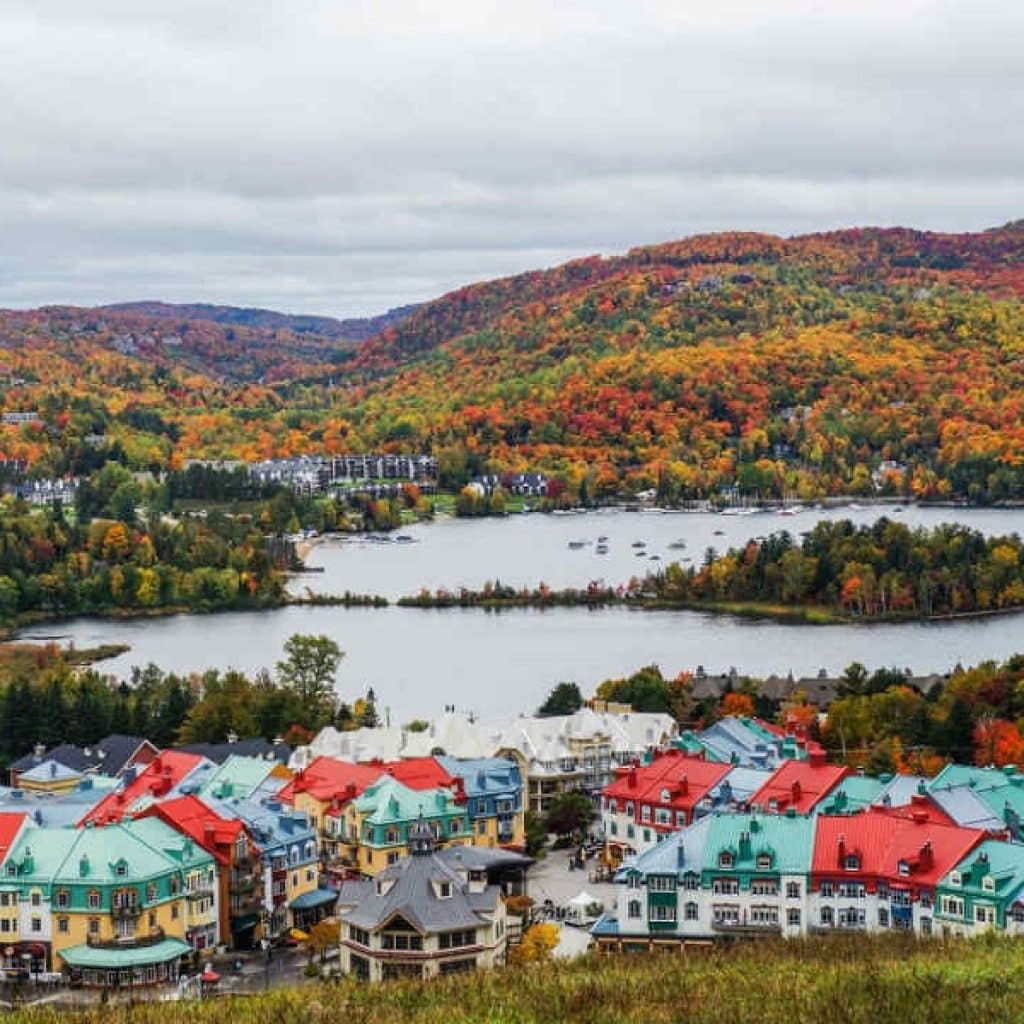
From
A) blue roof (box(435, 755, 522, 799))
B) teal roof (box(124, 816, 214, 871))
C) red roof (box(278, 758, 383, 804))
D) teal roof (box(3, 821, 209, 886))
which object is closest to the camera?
teal roof (box(3, 821, 209, 886))

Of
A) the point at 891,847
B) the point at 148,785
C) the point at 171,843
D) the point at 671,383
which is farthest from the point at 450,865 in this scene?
the point at 671,383

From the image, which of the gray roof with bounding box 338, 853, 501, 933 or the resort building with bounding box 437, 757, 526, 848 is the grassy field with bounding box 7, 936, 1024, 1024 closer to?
the gray roof with bounding box 338, 853, 501, 933

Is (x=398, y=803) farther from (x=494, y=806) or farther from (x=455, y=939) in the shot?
(x=455, y=939)

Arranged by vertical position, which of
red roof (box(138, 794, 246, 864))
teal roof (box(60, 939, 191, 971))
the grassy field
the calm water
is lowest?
the calm water

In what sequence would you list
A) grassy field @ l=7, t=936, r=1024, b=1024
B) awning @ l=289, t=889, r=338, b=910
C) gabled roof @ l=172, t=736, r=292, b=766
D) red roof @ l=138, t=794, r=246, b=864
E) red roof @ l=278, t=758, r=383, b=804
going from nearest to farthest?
grassy field @ l=7, t=936, r=1024, b=1024 → red roof @ l=138, t=794, r=246, b=864 → awning @ l=289, t=889, r=338, b=910 → red roof @ l=278, t=758, r=383, b=804 → gabled roof @ l=172, t=736, r=292, b=766

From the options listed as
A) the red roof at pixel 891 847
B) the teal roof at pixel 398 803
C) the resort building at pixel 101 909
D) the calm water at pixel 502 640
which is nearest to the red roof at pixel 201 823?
the resort building at pixel 101 909

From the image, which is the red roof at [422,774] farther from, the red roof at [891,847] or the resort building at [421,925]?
the red roof at [891,847]

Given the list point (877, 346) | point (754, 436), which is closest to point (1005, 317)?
point (877, 346)

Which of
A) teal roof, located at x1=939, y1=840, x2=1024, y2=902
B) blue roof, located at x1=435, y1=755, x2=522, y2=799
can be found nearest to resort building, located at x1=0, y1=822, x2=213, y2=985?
blue roof, located at x1=435, y1=755, x2=522, y2=799
